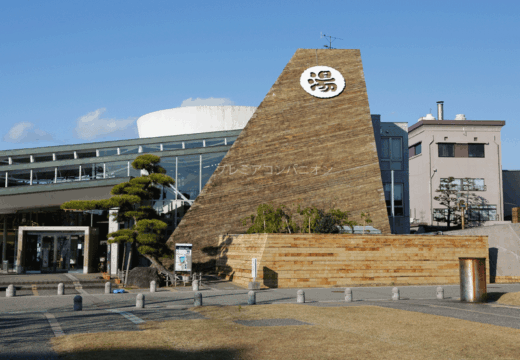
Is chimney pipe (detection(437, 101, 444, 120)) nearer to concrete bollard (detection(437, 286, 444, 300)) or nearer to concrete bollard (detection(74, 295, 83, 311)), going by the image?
concrete bollard (detection(437, 286, 444, 300))

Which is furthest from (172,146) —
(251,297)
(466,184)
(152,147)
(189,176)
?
(466,184)

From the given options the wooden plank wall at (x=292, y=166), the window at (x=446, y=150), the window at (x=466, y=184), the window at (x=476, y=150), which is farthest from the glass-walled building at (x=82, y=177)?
the window at (x=476, y=150)

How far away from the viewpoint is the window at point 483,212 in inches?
1898

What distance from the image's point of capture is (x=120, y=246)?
106 ft

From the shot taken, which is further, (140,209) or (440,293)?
(140,209)

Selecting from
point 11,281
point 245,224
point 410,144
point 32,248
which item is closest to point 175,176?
point 245,224

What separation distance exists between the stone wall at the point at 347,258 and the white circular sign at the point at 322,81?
11.3m

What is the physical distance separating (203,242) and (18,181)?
15698 mm

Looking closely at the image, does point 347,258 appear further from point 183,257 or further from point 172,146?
point 172,146

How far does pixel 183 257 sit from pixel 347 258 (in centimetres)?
785

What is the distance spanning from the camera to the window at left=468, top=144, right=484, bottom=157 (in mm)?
49969

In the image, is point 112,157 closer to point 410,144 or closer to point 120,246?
point 120,246

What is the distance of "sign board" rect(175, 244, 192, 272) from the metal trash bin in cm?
1232

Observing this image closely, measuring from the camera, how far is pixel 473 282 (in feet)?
58.7
